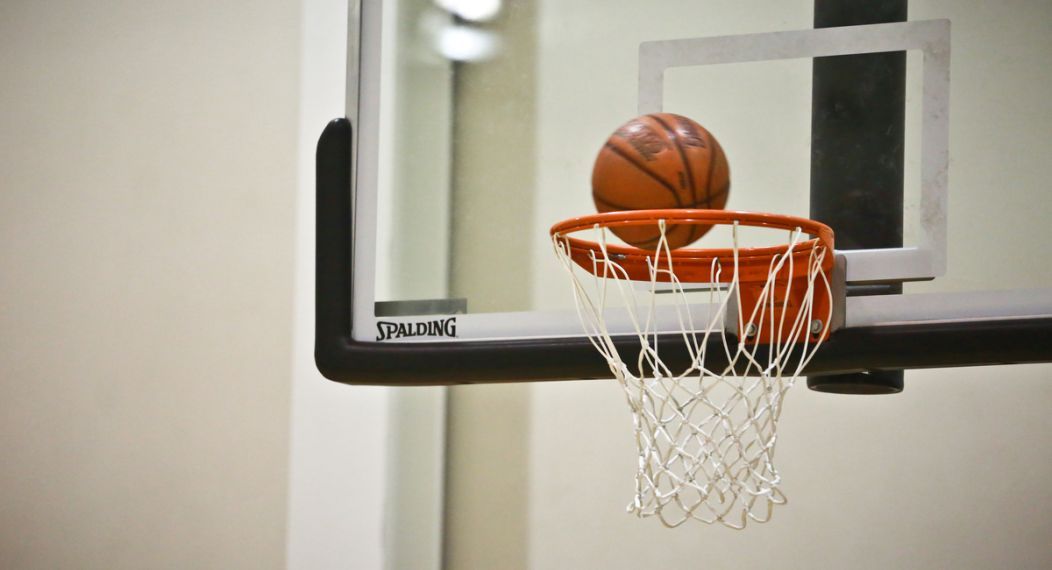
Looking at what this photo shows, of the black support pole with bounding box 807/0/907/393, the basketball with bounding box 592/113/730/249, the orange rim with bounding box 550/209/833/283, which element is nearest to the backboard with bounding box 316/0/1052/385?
the black support pole with bounding box 807/0/907/393

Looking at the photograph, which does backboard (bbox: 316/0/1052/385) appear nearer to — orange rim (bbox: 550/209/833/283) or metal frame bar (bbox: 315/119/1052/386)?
metal frame bar (bbox: 315/119/1052/386)

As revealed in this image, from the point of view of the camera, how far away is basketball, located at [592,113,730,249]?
1.30m

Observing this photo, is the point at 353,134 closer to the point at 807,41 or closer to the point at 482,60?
the point at 482,60

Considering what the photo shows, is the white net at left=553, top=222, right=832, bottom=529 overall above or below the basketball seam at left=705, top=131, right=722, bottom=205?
below

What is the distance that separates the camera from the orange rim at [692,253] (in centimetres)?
130

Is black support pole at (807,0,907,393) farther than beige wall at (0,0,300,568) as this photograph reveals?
No

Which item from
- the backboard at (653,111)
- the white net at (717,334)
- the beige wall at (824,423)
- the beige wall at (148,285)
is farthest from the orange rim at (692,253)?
the beige wall at (148,285)

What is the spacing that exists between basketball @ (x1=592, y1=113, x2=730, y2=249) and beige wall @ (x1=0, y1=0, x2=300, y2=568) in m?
1.65

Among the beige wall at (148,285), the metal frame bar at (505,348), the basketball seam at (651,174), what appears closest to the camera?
the basketball seam at (651,174)

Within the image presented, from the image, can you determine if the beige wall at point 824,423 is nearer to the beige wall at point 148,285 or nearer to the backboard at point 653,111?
the backboard at point 653,111

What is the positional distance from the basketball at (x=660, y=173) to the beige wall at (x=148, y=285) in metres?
1.65

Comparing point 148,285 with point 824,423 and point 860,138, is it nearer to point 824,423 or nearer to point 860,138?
point 824,423

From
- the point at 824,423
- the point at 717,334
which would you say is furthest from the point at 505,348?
the point at 824,423

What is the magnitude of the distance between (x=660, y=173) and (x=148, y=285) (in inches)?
81.7
